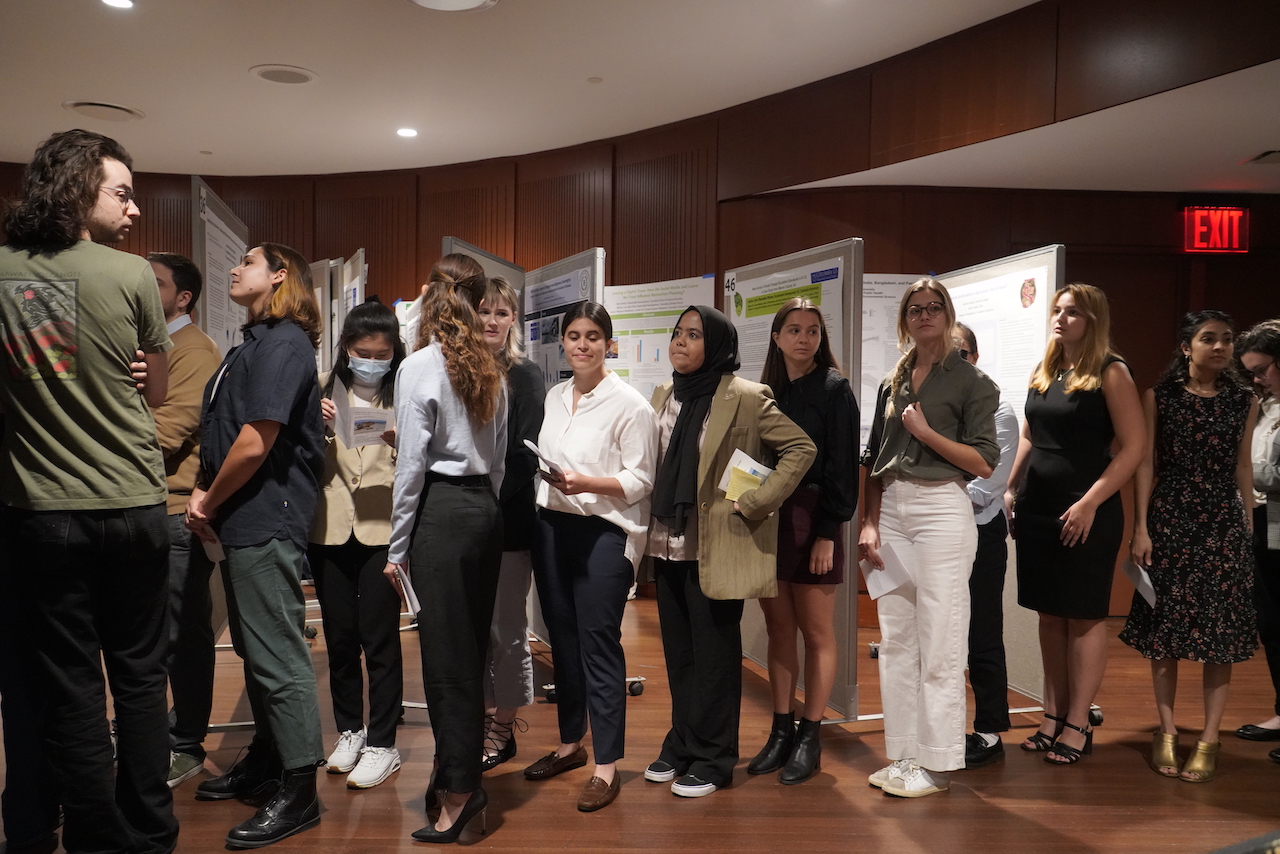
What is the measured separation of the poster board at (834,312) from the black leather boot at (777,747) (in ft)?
1.84

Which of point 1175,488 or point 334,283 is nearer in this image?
point 1175,488

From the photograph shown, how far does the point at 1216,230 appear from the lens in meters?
5.86

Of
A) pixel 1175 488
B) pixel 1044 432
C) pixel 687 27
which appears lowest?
pixel 1175 488

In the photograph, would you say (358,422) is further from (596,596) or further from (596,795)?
(596,795)

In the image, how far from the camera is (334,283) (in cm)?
669

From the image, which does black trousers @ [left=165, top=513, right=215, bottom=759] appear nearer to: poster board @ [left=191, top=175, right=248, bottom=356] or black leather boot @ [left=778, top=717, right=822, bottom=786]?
poster board @ [left=191, top=175, right=248, bottom=356]

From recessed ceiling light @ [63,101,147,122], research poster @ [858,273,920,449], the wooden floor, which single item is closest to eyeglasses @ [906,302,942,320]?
the wooden floor

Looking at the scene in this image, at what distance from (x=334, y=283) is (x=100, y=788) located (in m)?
5.11

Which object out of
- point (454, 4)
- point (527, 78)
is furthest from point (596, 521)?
point (527, 78)

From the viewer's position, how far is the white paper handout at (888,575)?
2.79 meters

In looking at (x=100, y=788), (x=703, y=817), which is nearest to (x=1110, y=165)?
(x=703, y=817)

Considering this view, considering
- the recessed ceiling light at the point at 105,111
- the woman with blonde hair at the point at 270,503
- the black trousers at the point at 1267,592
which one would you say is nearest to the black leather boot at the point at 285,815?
the woman with blonde hair at the point at 270,503

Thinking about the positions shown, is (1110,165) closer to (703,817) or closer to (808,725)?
(808,725)

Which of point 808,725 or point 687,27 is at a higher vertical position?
point 687,27
